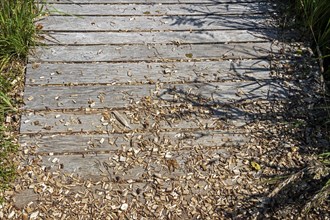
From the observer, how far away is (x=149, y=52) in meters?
3.57

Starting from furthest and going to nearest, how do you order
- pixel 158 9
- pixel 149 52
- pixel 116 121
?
pixel 158 9, pixel 149 52, pixel 116 121

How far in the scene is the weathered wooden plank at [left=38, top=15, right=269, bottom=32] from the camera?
3723 millimetres

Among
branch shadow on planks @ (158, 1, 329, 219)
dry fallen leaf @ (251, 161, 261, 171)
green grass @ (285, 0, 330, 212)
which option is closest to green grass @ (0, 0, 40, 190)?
branch shadow on planks @ (158, 1, 329, 219)

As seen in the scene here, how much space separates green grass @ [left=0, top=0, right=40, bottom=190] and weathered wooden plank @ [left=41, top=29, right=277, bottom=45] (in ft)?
0.57

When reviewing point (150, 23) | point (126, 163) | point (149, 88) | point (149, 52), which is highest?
point (150, 23)

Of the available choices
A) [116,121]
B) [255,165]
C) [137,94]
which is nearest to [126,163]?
[116,121]

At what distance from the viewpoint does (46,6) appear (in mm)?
3852

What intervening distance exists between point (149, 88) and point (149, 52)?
1.24ft

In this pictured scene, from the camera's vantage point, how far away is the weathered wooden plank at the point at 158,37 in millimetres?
3611

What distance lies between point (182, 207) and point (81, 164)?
653 millimetres

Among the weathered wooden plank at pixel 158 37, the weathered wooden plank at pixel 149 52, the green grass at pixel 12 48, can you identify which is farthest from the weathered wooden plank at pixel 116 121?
the weathered wooden plank at pixel 158 37

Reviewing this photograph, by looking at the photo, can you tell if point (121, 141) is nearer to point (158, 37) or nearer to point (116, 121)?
point (116, 121)

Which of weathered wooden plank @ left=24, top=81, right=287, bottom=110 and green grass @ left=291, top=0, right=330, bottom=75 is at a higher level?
green grass @ left=291, top=0, right=330, bottom=75

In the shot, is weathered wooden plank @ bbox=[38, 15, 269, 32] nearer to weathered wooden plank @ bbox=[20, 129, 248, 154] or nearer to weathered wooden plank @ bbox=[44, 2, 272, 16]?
weathered wooden plank @ bbox=[44, 2, 272, 16]
